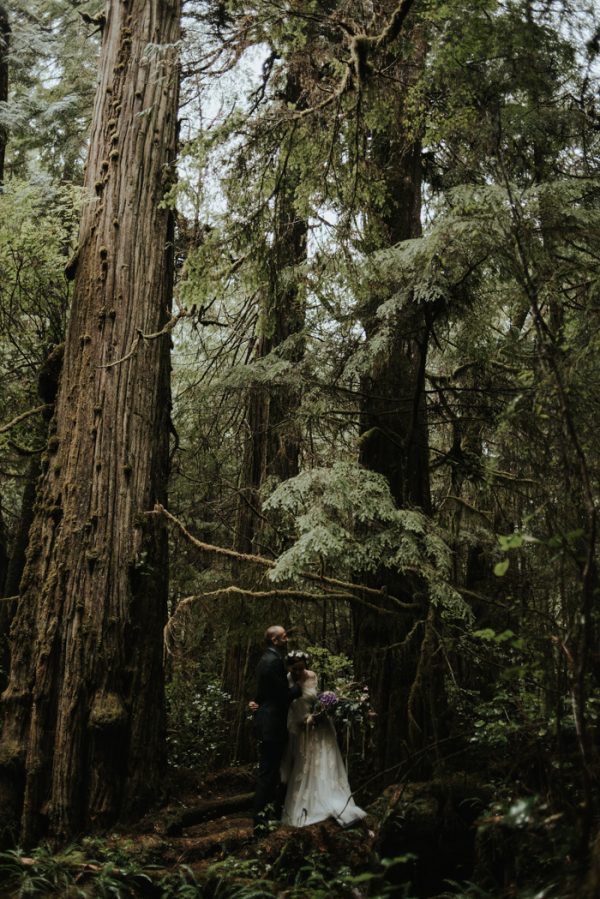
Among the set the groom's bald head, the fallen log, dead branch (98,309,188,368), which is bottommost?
the fallen log

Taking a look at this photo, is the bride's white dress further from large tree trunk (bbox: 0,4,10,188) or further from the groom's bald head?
large tree trunk (bbox: 0,4,10,188)

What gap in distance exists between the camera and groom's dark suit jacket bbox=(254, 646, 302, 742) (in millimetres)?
6270

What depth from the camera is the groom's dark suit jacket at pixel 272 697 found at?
20.6 feet

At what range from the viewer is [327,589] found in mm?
6637

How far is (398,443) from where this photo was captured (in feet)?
24.0

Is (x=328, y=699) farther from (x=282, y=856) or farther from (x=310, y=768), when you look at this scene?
(x=282, y=856)

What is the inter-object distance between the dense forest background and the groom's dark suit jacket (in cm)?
62

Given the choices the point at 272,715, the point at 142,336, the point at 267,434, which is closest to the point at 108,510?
the point at 142,336

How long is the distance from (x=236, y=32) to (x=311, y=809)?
21.4ft

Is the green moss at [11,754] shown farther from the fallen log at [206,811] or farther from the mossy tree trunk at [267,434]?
the mossy tree trunk at [267,434]

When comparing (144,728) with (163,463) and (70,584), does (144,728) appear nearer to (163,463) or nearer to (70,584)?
(70,584)

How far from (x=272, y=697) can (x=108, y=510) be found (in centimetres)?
231

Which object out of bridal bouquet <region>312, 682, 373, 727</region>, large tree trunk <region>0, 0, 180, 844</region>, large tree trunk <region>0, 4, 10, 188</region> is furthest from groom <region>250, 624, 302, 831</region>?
large tree trunk <region>0, 4, 10, 188</region>

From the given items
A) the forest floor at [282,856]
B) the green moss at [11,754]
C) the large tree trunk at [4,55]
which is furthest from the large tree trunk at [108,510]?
the large tree trunk at [4,55]
